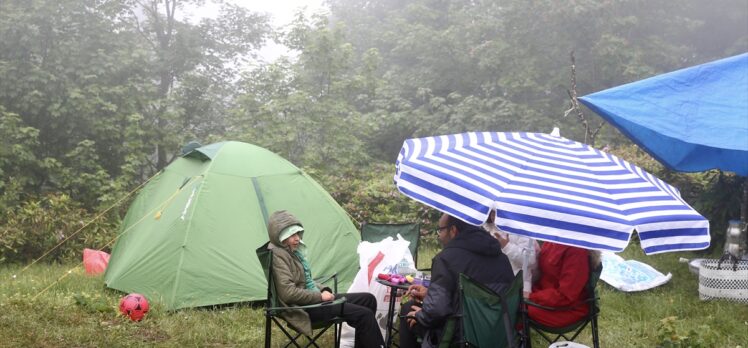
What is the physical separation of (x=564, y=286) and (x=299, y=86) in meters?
9.86

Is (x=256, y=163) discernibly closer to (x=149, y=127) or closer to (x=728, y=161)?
(x=728, y=161)

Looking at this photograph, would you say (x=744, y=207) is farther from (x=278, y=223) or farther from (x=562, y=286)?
(x=278, y=223)

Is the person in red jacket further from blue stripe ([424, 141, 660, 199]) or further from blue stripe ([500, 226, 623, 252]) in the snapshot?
blue stripe ([500, 226, 623, 252])

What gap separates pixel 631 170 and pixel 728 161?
259 cm

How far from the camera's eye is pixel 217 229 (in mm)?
5543

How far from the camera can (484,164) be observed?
329 cm

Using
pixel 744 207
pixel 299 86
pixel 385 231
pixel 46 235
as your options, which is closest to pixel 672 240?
pixel 385 231

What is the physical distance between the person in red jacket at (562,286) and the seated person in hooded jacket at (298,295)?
0.96 m

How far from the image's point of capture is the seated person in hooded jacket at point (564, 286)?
12.0 feet

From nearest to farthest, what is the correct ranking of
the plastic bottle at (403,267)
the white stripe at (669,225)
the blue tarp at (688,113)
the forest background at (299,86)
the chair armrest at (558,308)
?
the white stripe at (669,225) → the chair armrest at (558,308) → the plastic bottle at (403,267) → the blue tarp at (688,113) → the forest background at (299,86)

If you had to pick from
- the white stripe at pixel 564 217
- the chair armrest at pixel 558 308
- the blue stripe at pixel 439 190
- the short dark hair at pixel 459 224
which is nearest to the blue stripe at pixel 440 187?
the blue stripe at pixel 439 190

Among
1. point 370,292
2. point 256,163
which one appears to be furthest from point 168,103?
point 370,292

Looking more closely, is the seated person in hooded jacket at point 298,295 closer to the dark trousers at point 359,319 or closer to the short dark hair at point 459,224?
the dark trousers at point 359,319

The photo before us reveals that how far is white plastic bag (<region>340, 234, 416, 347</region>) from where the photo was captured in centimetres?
418
